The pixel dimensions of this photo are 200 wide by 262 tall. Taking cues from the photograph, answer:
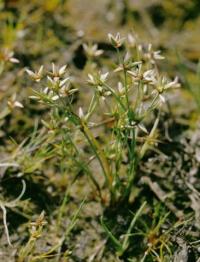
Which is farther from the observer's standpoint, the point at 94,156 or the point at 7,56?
the point at 7,56

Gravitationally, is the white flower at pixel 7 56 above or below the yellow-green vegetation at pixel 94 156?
above

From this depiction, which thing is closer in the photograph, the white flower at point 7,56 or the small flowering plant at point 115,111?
Answer: the small flowering plant at point 115,111

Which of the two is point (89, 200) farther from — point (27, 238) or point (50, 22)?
point (50, 22)

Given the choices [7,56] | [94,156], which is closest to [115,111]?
[94,156]

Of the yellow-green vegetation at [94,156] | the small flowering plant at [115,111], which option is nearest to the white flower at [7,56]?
the yellow-green vegetation at [94,156]

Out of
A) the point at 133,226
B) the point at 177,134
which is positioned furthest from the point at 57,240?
the point at 177,134

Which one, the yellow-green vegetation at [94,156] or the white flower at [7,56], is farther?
the white flower at [7,56]

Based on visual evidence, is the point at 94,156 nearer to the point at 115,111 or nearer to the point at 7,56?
the point at 115,111

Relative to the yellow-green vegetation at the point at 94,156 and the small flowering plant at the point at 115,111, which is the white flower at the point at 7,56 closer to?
the yellow-green vegetation at the point at 94,156

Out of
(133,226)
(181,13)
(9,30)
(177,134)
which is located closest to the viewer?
(133,226)
